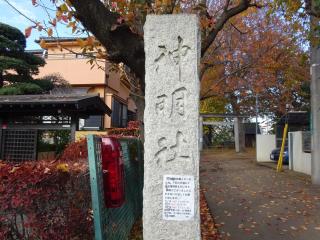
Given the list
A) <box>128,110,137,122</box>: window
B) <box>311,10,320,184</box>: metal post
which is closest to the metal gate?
<box>311,10,320,184</box>: metal post

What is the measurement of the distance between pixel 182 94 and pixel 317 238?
394 centimetres

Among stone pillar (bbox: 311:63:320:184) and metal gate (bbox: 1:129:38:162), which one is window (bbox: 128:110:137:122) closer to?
metal gate (bbox: 1:129:38:162)

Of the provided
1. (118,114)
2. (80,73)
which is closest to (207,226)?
(80,73)

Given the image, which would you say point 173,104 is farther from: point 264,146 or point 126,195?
point 264,146

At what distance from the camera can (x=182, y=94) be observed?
4301 millimetres

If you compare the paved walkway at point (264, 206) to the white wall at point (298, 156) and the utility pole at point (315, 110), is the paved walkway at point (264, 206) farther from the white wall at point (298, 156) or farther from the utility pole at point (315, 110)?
the utility pole at point (315, 110)

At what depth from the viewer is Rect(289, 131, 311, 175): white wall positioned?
592 inches

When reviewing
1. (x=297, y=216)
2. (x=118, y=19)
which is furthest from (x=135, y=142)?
(x=297, y=216)

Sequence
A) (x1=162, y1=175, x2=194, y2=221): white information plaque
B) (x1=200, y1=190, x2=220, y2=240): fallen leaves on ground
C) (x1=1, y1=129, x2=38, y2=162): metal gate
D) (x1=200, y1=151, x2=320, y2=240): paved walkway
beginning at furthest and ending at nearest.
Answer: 1. (x1=1, y1=129, x2=38, y2=162): metal gate
2. (x1=200, y1=151, x2=320, y2=240): paved walkway
3. (x1=200, y1=190, x2=220, y2=240): fallen leaves on ground
4. (x1=162, y1=175, x2=194, y2=221): white information plaque

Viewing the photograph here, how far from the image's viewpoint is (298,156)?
15992 millimetres

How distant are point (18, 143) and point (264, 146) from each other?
13.8 metres

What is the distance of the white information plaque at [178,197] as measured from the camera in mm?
4195

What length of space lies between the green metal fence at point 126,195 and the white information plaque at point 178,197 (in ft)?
2.30

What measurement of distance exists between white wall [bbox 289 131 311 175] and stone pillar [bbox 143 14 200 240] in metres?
11.7
